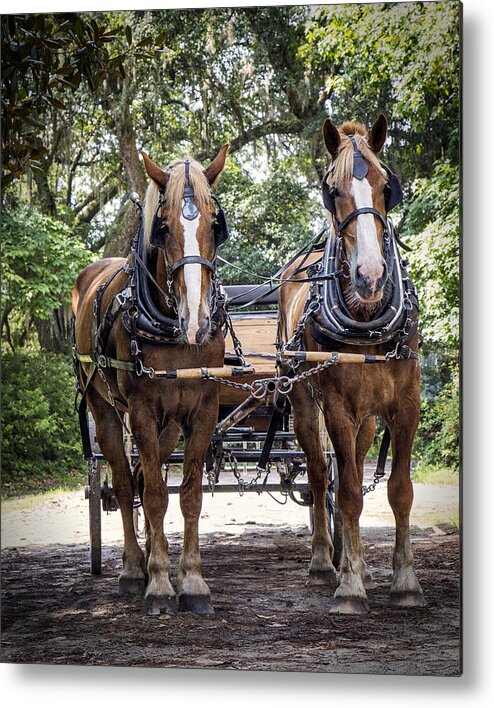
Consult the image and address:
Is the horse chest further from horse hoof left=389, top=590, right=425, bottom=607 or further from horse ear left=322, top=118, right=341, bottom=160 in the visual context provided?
horse ear left=322, top=118, right=341, bottom=160

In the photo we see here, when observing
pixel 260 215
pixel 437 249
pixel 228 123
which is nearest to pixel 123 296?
pixel 260 215

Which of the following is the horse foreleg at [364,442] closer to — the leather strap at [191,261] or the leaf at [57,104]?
the leather strap at [191,261]

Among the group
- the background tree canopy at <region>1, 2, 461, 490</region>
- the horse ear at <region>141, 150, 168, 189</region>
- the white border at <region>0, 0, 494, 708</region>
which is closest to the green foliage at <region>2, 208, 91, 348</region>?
the background tree canopy at <region>1, 2, 461, 490</region>

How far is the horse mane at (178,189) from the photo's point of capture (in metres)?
4.09

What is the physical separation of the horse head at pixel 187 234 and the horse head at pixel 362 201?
46 centimetres

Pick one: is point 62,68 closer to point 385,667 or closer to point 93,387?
point 93,387

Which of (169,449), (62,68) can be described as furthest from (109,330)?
(62,68)

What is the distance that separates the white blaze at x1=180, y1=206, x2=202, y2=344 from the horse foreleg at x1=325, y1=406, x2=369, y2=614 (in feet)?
2.29

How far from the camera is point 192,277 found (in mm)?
4004

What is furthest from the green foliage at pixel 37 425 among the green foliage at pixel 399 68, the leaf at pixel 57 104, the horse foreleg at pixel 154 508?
the green foliage at pixel 399 68

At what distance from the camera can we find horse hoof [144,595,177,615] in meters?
4.34

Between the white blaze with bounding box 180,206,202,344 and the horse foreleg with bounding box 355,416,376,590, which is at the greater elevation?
the white blaze with bounding box 180,206,202,344

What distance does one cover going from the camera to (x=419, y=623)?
4.16m

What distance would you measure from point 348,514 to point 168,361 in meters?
0.92
